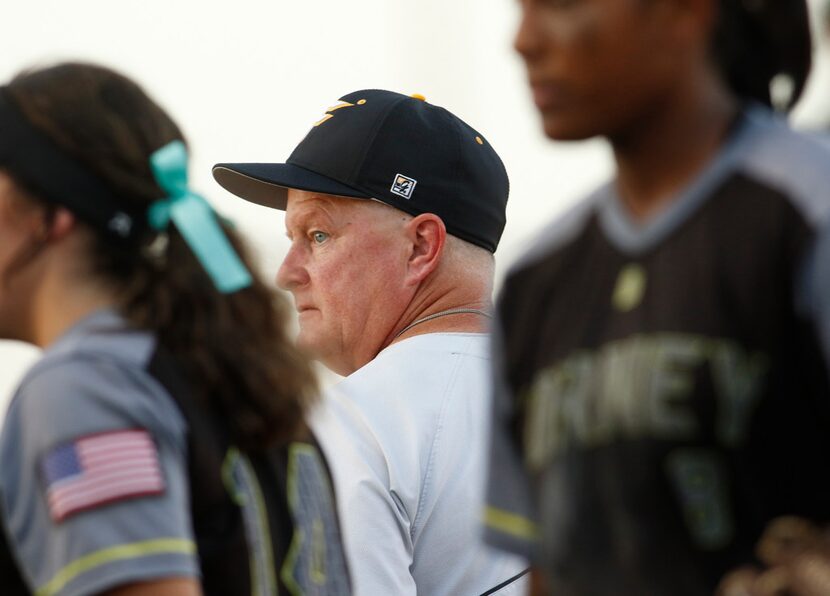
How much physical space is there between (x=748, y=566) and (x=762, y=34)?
69 cm

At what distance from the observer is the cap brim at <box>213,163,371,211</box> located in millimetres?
3627

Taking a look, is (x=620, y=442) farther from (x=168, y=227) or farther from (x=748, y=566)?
(x=168, y=227)

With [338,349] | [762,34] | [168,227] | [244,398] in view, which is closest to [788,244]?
[762,34]

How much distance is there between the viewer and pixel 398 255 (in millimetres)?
3645

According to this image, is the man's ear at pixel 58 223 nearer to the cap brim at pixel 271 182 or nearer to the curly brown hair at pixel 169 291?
the curly brown hair at pixel 169 291

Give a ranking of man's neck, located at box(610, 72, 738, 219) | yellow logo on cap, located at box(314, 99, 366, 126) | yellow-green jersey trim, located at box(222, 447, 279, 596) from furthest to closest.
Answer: yellow logo on cap, located at box(314, 99, 366, 126) < yellow-green jersey trim, located at box(222, 447, 279, 596) < man's neck, located at box(610, 72, 738, 219)

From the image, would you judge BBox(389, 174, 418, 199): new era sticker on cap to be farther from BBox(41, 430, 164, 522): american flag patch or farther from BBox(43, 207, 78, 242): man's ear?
BBox(41, 430, 164, 522): american flag patch

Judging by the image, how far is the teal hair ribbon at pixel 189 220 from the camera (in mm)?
2211

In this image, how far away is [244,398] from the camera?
7.11ft

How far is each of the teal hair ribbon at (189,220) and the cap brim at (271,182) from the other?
1.38 meters

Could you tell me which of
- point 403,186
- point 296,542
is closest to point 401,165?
point 403,186

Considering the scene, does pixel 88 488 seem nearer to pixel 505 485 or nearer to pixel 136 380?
pixel 136 380

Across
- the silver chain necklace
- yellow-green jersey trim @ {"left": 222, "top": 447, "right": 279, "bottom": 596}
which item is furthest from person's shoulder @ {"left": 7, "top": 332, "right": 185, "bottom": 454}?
the silver chain necklace

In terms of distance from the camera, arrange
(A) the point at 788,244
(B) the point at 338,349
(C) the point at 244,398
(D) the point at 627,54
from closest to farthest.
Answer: (A) the point at 788,244 < (D) the point at 627,54 < (C) the point at 244,398 < (B) the point at 338,349
